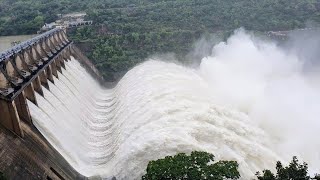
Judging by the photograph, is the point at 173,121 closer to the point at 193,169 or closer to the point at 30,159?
the point at 30,159

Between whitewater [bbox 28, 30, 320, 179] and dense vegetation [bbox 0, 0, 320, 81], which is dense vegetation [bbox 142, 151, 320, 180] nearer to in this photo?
whitewater [bbox 28, 30, 320, 179]

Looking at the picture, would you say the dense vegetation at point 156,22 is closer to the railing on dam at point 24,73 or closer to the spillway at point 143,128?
the railing on dam at point 24,73

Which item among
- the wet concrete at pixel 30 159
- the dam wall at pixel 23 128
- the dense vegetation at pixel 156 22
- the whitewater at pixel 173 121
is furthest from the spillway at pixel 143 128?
the dense vegetation at pixel 156 22

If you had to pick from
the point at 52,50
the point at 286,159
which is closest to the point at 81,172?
the point at 286,159

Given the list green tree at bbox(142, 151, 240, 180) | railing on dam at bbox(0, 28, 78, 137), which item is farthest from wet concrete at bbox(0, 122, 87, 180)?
green tree at bbox(142, 151, 240, 180)

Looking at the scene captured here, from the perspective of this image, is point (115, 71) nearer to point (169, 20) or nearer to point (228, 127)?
point (169, 20)

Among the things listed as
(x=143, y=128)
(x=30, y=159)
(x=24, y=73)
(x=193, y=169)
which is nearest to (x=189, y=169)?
(x=193, y=169)
